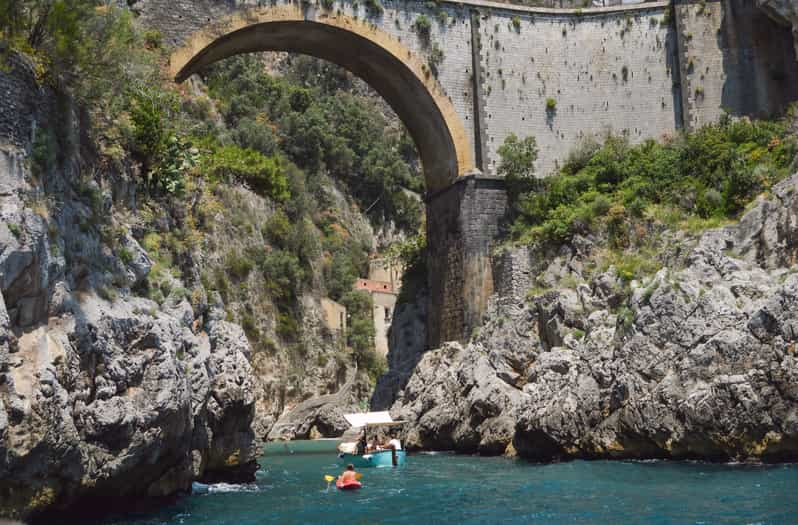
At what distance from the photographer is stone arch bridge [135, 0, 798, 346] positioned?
95.7 feet

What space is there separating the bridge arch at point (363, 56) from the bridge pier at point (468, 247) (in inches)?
32.1

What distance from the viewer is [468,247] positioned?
2933 centimetres

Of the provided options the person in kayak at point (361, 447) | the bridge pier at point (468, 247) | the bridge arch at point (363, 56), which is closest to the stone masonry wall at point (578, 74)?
the bridge arch at point (363, 56)

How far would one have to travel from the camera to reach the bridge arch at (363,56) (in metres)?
27.3

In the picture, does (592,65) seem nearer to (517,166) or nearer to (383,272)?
(517,166)

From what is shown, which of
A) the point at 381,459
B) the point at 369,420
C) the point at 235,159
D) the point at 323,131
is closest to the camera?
the point at 381,459

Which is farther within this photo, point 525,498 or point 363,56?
point 363,56

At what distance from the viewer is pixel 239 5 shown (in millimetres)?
27391

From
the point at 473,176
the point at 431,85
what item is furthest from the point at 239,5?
the point at 473,176

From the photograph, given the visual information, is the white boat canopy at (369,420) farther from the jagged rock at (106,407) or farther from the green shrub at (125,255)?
the green shrub at (125,255)

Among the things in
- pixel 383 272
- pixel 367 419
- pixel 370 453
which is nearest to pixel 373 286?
pixel 383 272

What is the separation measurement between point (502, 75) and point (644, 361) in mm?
13426

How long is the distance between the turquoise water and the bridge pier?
845cm

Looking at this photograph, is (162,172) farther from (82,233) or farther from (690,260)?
(690,260)
